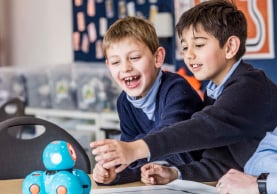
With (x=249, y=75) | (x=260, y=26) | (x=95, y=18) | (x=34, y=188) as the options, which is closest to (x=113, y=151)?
(x=34, y=188)

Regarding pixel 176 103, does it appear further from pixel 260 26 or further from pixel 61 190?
pixel 260 26

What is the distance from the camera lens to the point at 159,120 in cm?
187

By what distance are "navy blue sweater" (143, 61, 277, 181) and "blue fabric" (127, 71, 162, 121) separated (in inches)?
8.1

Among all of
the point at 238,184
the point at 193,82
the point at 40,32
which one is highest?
the point at 40,32

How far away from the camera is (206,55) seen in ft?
5.62

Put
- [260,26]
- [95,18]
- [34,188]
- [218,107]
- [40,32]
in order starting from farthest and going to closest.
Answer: [40,32]
[95,18]
[260,26]
[218,107]
[34,188]

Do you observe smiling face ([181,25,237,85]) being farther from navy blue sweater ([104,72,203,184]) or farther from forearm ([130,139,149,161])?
forearm ([130,139,149,161])

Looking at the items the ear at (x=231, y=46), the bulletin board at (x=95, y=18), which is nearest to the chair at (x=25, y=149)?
the ear at (x=231, y=46)

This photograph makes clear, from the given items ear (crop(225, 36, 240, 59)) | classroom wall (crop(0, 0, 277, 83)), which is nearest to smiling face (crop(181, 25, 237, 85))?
ear (crop(225, 36, 240, 59))

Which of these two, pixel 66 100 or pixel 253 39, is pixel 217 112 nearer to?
pixel 253 39

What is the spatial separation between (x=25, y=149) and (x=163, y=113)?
0.61 metres

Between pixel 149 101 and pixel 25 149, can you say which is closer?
pixel 149 101

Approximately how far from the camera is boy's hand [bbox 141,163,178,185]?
67.7 inches

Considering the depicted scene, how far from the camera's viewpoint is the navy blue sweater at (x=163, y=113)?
5.87 feet
